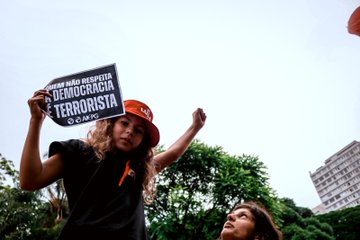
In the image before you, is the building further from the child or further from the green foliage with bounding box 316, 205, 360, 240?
the child

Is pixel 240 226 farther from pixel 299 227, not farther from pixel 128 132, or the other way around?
pixel 299 227

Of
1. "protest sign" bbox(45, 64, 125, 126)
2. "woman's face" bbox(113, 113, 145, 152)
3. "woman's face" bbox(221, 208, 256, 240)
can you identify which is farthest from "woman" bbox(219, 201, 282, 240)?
"protest sign" bbox(45, 64, 125, 126)

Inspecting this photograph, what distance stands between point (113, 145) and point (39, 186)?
472 millimetres

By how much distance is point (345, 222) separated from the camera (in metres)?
31.6

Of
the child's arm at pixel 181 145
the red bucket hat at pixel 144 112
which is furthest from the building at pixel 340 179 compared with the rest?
the red bucket hat at pixel 144 112

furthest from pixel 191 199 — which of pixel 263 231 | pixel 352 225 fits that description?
pixel 352 225

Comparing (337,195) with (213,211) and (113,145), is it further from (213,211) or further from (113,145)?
(113,145)

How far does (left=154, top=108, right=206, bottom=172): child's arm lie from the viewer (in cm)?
215

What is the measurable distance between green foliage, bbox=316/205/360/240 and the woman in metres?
32.9

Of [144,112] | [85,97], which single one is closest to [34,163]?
[85,97]

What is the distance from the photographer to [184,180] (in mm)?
12016

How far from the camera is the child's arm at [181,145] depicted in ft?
7.07

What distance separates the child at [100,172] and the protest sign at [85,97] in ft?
0.28

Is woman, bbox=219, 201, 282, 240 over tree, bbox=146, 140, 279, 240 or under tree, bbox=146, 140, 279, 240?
under
